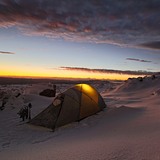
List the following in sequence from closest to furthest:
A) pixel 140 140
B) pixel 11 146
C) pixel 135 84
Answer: pixel 140 140, pixel 11 146, pixel 135 84

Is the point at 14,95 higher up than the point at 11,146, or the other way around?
the point at 14,95

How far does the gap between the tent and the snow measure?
1.18ft

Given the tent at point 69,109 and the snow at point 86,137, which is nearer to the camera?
the snow at point 86,137

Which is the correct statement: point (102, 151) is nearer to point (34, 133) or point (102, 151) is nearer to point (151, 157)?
point (151, 157)

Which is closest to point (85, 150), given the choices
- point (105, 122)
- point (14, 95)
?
point (105, 122)

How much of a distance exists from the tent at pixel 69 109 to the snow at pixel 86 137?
0.36 m

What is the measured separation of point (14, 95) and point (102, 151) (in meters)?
12.8

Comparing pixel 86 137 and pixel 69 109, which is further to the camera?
pixel 69 109

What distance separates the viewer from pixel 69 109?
35.0ft

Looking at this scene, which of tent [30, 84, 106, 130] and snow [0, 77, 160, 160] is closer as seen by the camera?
snow [0, 77, 160, 160]

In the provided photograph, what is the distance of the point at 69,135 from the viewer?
333 inches

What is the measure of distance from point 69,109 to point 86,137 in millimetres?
3228

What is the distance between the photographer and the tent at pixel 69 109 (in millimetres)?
10297

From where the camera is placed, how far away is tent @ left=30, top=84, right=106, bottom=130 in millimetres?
10297
